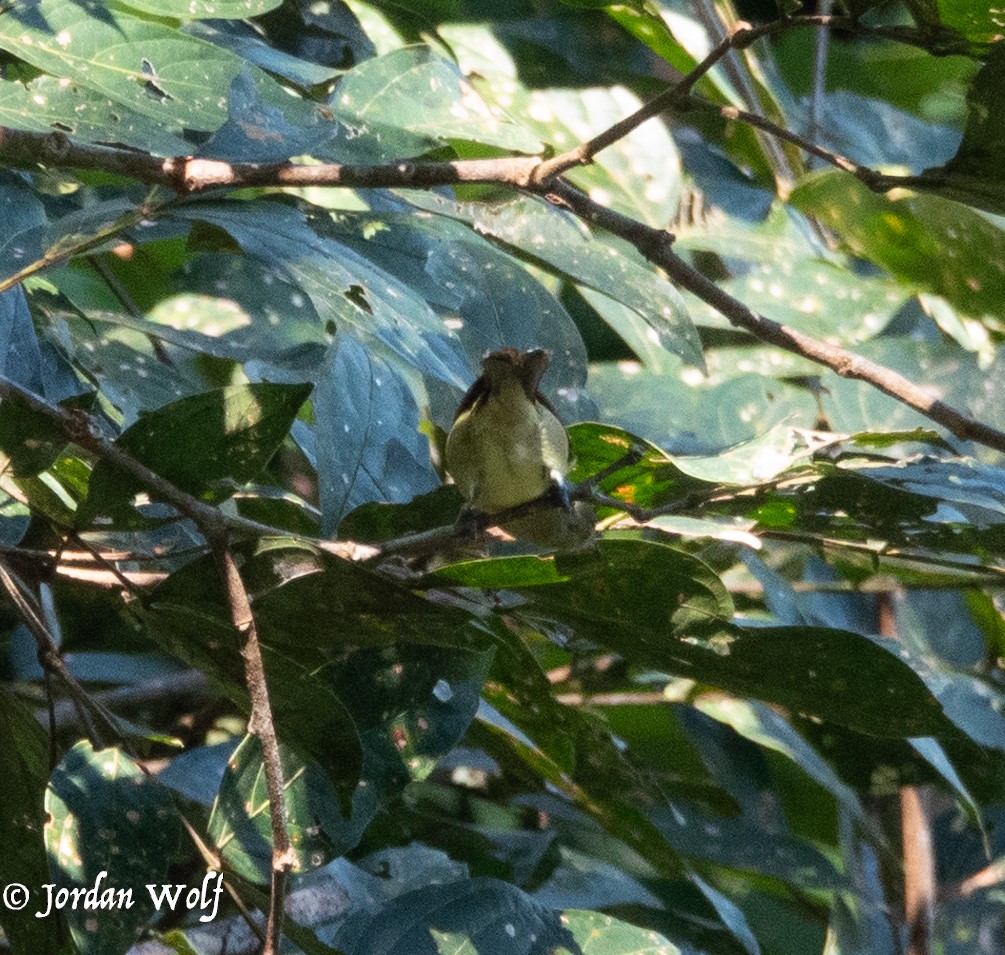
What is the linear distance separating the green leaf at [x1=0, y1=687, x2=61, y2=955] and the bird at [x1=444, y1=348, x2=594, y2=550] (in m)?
0.38

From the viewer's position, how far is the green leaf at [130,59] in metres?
0.95

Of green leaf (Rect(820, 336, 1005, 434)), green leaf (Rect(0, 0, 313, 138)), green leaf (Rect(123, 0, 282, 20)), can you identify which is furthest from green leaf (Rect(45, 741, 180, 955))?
green leaf (Rect(820, 336, 1005, 434))

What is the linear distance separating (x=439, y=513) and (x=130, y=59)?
42 centimetres

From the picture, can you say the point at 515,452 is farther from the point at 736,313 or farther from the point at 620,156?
the point at 620,156

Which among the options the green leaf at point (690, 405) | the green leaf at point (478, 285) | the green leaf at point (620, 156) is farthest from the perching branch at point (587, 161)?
the green leaf at point (620, 156)

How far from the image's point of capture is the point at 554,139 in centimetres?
175

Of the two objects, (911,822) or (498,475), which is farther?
(911,822)

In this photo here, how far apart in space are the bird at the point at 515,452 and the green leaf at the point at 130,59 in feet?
0.83

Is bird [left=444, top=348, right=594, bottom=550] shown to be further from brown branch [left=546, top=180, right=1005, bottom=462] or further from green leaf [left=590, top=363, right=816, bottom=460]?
green leaf [left=590, top=363, right=816, bottom=460]

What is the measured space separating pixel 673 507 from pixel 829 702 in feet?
0.63

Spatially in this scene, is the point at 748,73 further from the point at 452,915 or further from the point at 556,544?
the point at 452,915

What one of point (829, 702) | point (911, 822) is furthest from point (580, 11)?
point (829, 702)

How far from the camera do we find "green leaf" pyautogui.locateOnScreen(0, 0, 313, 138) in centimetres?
95

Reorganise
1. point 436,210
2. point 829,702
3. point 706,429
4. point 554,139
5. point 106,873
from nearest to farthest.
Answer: point 106,873, point 829,702, point 436,210, point 706,429, point 554,139
